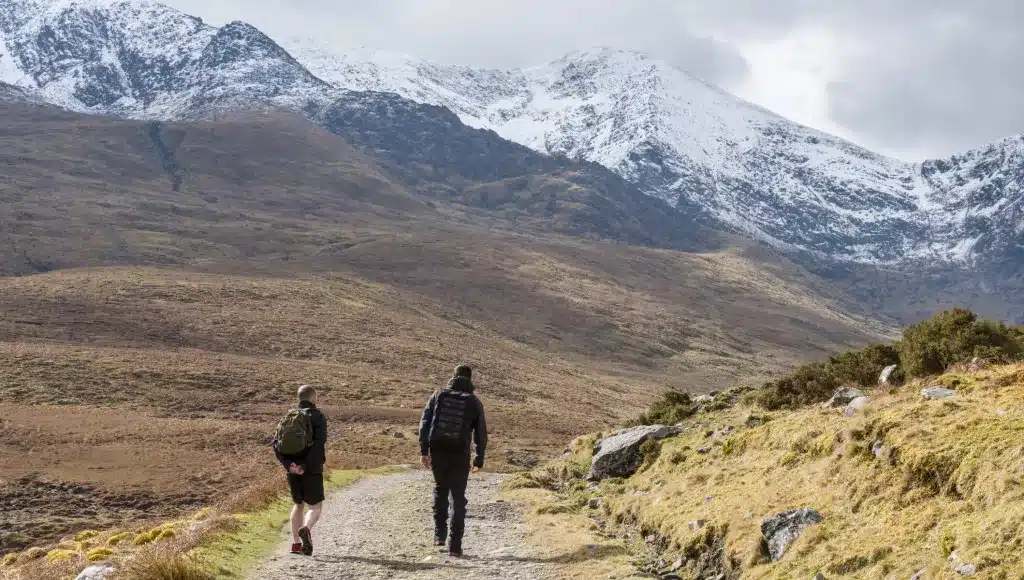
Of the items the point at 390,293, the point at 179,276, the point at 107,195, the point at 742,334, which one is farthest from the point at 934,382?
the point at 107,195

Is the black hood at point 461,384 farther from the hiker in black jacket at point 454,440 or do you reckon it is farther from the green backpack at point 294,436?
the green backpack at point 294,436

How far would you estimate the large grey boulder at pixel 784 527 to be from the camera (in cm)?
969

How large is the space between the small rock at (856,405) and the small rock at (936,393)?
3.24 feet

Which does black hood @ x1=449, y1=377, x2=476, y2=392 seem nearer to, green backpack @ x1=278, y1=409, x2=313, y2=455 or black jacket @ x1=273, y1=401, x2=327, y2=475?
black jacket @ x1=273, y1=401, x2=327, y2=475

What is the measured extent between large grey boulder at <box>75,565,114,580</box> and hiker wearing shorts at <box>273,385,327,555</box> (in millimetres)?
2620

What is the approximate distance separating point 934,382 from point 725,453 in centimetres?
390

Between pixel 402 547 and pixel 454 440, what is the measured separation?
7.21ft

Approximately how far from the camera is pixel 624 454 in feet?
62.3

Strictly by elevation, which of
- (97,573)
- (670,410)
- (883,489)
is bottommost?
(97,573)

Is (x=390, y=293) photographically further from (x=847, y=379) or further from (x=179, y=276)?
(x=847, y=379)

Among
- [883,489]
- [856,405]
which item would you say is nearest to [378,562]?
[883,489]

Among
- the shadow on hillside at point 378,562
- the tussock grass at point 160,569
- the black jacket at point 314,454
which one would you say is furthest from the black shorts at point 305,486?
the tussock grass at point 160,569

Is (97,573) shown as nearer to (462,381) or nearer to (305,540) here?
(305,540)

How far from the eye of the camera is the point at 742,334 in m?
169
